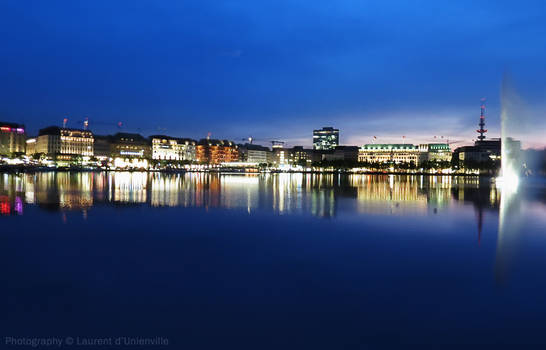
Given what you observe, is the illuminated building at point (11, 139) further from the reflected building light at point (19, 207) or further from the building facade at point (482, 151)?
the building facade at point (482, 151)

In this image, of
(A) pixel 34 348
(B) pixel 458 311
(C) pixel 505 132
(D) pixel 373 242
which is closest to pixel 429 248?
(D) pixel 373 242

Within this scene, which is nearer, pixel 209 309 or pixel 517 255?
pixel 209 309

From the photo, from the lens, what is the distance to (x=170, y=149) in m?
191

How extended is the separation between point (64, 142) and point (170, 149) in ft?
155

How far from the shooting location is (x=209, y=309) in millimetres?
8711

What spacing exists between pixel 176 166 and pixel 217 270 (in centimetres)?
17001

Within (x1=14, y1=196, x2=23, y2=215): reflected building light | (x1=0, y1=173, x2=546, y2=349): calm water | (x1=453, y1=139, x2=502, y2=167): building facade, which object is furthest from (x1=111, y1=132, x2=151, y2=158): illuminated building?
(x1=0, y1=173, x2=546, y2=349): calm water

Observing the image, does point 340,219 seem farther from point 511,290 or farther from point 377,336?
point 377,336

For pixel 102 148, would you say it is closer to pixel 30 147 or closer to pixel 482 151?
pixel 30 147

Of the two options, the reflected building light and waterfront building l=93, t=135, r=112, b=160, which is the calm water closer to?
the reflected building light

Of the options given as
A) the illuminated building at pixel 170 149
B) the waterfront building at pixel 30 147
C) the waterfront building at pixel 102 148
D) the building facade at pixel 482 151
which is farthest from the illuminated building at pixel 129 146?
the building facade at pixel 482 151

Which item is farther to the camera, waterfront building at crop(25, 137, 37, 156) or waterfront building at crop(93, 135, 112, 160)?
waterfront building at crop(93, 135, 112, 160)

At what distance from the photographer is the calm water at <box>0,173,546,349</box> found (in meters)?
7.79

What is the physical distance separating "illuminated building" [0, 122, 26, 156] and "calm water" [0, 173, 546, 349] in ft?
537
